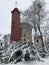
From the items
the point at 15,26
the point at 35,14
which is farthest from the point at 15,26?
the point at 35,14

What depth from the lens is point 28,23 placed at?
28.3 meters

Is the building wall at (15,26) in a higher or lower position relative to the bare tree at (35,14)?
lower

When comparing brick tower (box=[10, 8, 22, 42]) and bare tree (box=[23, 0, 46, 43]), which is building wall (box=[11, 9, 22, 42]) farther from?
bare tree (box=[23, 0, 46, 43])

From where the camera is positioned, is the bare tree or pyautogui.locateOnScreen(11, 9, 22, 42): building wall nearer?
pyautogui.locateOnScreen(11, 9, 22, 42): building wall

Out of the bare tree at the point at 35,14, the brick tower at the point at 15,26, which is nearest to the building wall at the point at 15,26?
the brick tower at the point at 15,26

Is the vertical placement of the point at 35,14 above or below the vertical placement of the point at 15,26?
above

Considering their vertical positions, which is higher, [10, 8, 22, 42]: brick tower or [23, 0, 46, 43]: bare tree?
[23, 0, 46, 43]: bare tree

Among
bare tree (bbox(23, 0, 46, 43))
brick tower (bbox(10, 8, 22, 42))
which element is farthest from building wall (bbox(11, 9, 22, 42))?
bare tree (bbox(23, 0, 46, 43))

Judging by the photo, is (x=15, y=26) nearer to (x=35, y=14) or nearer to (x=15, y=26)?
(x=15, y=26)

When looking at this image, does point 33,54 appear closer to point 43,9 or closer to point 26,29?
point 43,9

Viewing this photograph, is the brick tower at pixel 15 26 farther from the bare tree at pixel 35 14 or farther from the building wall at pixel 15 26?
the bare tree at pixel 35 14

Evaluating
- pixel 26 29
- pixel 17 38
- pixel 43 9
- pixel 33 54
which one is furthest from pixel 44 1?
pixel 33 54

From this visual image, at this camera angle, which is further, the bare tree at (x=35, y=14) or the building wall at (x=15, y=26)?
the bare tree at (x=35, y=14)

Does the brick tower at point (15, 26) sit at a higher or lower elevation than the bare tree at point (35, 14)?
lower
